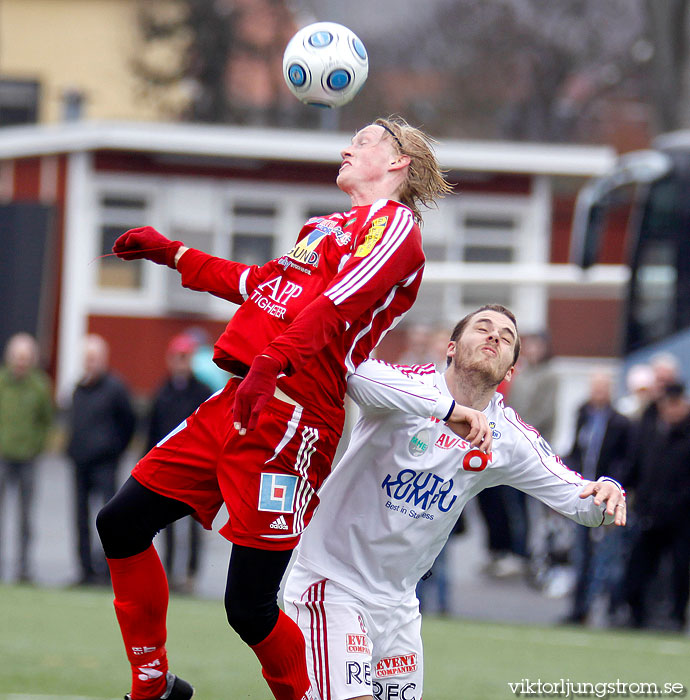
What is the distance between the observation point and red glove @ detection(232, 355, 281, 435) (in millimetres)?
4555

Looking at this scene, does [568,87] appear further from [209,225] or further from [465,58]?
[209,225]

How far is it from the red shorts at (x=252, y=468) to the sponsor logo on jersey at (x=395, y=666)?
637 millimetres

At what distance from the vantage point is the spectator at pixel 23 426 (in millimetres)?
12531

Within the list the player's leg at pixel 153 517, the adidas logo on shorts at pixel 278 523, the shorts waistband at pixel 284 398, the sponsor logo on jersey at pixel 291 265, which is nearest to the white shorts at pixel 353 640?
the adidas logo on shorts at pixel 278 523

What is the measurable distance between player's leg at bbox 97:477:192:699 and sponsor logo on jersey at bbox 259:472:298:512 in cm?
39

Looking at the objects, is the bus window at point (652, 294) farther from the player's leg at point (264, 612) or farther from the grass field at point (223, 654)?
the player's leg at point (264, 612)

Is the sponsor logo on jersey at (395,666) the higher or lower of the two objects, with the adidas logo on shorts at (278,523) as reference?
lower

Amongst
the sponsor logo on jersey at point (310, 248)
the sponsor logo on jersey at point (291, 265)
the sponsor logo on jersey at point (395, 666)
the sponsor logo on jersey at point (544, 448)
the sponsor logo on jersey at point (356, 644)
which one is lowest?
the sponsor logo on jersey at point (395, 666)

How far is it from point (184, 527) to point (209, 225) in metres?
13.1

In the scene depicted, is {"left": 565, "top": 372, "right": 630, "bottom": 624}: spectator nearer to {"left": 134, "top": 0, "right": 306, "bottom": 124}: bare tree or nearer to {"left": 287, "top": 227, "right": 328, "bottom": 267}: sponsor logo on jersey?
{"left": 287, "top": 227, "right": 328, "bottom": 267}: sponsor logo on jersey

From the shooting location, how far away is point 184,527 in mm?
12211

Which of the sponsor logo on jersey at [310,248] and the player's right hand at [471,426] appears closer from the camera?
the player's right hand at [471,426]

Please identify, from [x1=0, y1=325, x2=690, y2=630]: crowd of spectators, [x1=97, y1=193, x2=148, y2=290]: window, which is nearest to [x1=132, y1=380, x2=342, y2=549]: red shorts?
[x1=0, y1=325, x2=690, y2=630]: crowd of spectators

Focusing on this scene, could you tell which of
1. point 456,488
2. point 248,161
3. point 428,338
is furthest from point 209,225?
point 456,488
